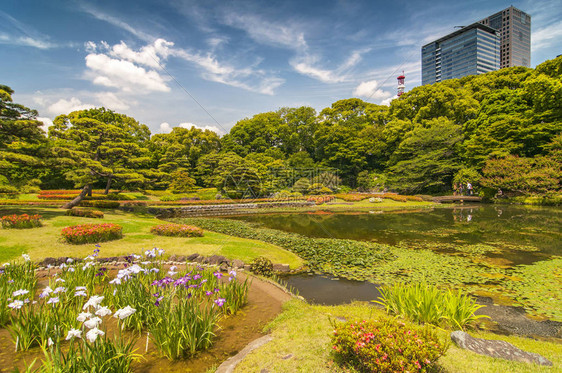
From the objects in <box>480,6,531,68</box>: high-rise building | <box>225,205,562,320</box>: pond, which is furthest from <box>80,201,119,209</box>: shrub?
<box>480,6,531,68</box>: high-rise building

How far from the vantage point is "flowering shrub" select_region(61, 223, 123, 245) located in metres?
8.80

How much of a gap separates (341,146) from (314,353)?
131 ft

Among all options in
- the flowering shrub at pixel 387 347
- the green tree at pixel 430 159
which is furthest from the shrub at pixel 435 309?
the green tree at pixel 430 159

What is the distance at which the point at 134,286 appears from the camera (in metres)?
4.13

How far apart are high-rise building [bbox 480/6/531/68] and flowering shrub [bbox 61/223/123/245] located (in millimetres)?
132691

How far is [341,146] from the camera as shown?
4116 centimetres

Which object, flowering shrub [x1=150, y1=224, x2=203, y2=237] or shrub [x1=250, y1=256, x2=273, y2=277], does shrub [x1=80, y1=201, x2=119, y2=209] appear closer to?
flowering shrub [x1=150, y1=224, x2=203, y2=237]

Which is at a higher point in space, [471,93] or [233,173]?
[471,93]

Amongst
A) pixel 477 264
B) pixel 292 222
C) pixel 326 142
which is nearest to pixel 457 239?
pixel 477 264

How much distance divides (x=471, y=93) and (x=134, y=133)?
174ft

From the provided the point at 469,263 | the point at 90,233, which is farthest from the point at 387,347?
the point at 90,233

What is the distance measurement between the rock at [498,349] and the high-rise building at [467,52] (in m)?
103

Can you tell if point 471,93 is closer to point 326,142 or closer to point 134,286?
point 326,142

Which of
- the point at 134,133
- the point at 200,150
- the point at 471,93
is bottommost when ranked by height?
the point at 200,150
